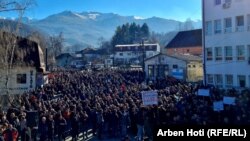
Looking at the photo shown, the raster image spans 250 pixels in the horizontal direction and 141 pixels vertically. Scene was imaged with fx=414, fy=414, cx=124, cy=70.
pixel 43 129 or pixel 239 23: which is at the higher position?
pixel 239 23

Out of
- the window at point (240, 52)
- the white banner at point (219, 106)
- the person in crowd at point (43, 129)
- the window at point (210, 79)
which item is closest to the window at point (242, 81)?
the window at point (240, 52)

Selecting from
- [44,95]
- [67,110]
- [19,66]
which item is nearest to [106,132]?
[67,110]

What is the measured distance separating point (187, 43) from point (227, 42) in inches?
1852

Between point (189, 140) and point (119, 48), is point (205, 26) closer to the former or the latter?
point (189, 140)

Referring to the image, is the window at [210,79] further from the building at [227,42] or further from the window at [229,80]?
the window at [229,80]

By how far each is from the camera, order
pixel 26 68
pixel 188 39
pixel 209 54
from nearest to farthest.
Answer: pixel 209 54, pixel 26 68, pixel 188 39

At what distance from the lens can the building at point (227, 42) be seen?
38.4 metres

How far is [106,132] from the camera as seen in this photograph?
2166 cm

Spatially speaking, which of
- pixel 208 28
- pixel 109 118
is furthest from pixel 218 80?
pixel 109 118

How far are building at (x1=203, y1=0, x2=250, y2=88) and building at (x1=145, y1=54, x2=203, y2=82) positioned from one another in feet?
24.4

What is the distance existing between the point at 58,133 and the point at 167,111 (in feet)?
17.8

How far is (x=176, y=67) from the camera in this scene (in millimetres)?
55156

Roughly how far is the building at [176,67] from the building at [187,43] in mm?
25490

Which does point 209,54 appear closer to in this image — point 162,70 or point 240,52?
point 240,52
